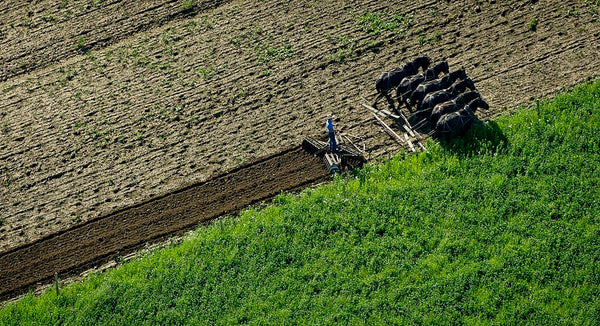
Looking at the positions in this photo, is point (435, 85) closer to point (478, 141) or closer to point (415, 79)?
point (415, 79)

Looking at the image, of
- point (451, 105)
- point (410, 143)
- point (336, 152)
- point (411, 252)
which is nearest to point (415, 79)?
point (451, 105)

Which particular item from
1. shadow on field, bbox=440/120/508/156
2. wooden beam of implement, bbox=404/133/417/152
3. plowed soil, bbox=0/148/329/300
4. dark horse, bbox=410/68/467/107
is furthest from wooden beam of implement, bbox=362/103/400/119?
plowed soil, bbox=0/148/329/300

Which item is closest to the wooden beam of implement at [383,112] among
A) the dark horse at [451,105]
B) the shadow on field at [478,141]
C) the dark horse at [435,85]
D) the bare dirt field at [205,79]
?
the bare dirt field at [205,79]

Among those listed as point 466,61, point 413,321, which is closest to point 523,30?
point 466,61

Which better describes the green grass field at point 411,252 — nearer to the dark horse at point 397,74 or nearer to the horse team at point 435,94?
the horse team at point 435,94

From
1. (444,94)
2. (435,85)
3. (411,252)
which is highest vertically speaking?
(435,85)

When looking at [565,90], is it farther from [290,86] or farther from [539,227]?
[290,86]

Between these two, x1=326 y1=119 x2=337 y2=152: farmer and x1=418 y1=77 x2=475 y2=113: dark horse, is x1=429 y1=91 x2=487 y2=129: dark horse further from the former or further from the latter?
x1=326 y1=119 x2=337 y2=152: farmer
